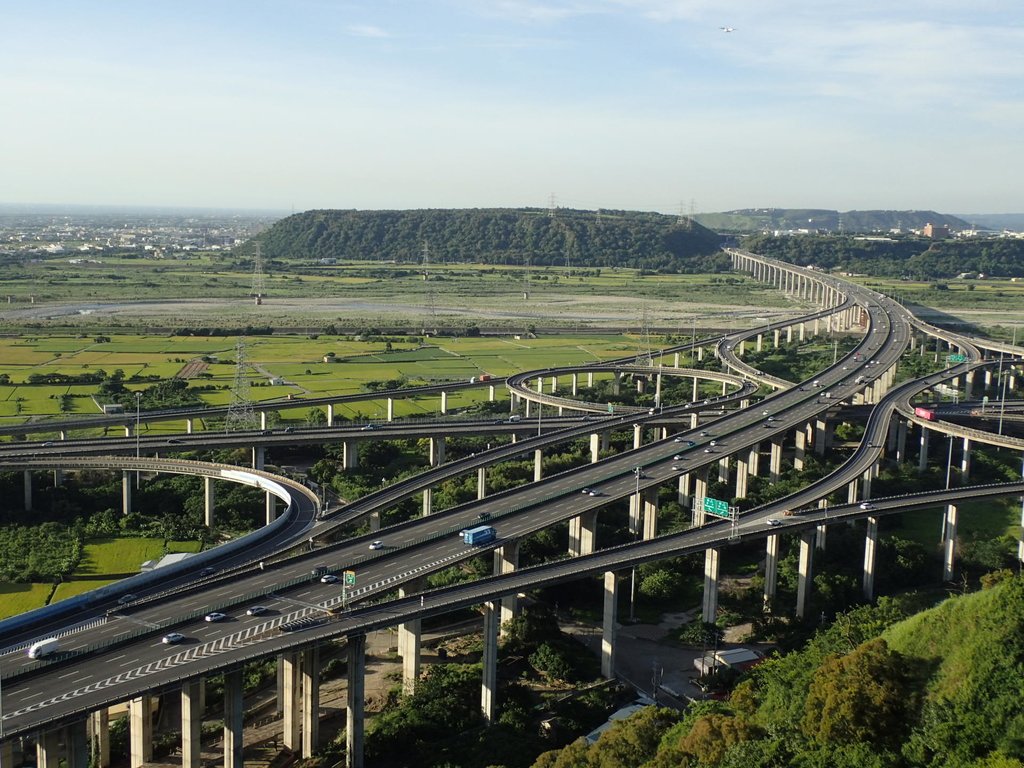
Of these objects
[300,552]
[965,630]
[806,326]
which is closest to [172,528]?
[300,552]

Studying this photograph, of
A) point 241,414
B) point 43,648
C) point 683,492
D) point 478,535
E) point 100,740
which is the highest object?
point 478,535

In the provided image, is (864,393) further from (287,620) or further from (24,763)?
(24,763)

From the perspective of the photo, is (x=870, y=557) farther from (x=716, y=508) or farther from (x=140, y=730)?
(x=140, y=730)

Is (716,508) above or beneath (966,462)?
above

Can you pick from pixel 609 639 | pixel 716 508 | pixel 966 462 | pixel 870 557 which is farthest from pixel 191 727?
pixel 966 462

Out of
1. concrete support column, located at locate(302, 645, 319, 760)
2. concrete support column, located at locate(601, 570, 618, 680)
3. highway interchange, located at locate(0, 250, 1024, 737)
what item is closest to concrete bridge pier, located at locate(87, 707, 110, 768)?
highway interchange, located at locate(0, 250, 1024, 737)

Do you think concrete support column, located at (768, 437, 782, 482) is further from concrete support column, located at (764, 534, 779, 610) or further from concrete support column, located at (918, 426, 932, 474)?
concrete support column, located at (764, 534, 779, 610)

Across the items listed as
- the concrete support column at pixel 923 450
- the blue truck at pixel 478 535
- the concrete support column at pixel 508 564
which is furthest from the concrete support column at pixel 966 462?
the blue truck at pixel 478 535
